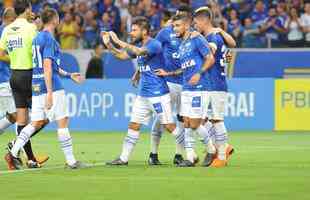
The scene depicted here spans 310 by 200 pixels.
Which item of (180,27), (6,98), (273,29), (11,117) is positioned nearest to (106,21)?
(273,29)

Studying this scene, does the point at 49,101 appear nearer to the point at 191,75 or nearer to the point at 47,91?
the point at 47,91

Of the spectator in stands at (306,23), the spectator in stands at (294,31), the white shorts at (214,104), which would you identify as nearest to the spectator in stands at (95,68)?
the spectator in stands at (294,31)

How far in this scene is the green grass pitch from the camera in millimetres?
12242

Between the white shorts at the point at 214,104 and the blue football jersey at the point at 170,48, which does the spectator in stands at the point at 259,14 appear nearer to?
the blue football jersey at the point at 170,48

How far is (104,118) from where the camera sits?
27.9 metres

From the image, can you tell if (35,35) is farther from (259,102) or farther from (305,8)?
(305,8)

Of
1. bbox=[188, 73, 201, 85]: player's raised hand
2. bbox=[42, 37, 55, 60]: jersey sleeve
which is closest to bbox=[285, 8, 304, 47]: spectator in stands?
bbox=[188, 73, 201, 85]: player's raised hand

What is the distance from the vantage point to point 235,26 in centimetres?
3128

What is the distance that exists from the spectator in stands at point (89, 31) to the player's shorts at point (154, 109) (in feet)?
49.9

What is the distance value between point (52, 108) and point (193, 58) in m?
2.28


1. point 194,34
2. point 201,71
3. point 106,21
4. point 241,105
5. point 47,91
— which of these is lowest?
point 241,105

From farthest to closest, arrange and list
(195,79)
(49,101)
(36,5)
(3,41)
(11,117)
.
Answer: (36,5) < (11,117) < (3,41) < (195,79) < (49,101)

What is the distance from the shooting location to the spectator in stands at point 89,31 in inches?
1273

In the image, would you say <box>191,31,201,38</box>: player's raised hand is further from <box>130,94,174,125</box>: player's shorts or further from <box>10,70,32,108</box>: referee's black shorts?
<box>10,70,32,108</box>: referee's black shorts
